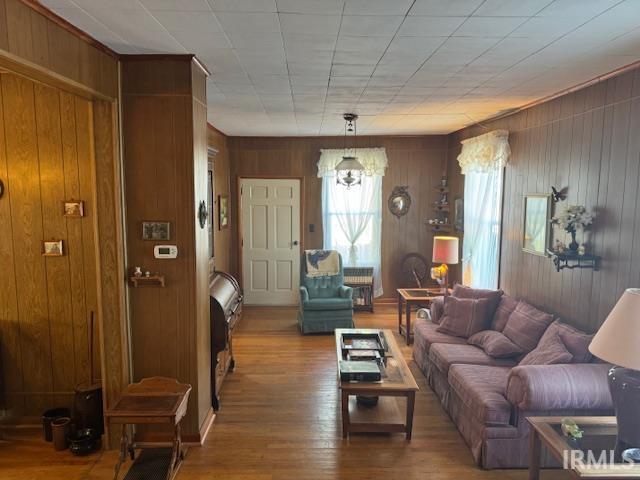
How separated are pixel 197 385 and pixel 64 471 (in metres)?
0.95

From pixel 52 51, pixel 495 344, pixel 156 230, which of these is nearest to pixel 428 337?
pixel 495 344

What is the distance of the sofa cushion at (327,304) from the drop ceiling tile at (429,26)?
3849 mm

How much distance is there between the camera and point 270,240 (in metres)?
7.12

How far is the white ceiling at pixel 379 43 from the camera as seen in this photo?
2.07 metres


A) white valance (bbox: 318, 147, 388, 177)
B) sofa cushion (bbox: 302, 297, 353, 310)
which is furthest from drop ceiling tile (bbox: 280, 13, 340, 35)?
white valance (bbox: 318, 147, 388, 177)

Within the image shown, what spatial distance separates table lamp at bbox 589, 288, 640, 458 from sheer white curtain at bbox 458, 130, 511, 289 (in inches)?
112

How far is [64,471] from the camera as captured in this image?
9.69 ft

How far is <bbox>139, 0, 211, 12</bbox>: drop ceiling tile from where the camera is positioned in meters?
2.00

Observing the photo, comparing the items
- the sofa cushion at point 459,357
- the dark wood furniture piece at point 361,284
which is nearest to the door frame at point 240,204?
the dark wood furniture piece at point 361,284

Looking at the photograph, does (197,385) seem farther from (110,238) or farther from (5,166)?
(5,166)

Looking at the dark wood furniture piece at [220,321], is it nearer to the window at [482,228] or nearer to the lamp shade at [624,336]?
the lamp shade at [624,336]

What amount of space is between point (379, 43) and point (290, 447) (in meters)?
2.73

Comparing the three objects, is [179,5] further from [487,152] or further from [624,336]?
[487,152]

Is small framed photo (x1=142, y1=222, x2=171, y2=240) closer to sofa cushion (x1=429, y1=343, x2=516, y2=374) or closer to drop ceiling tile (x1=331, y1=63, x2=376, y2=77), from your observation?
drop ceiling tile (x1=331, y1=63, x2=376, y2=77)
